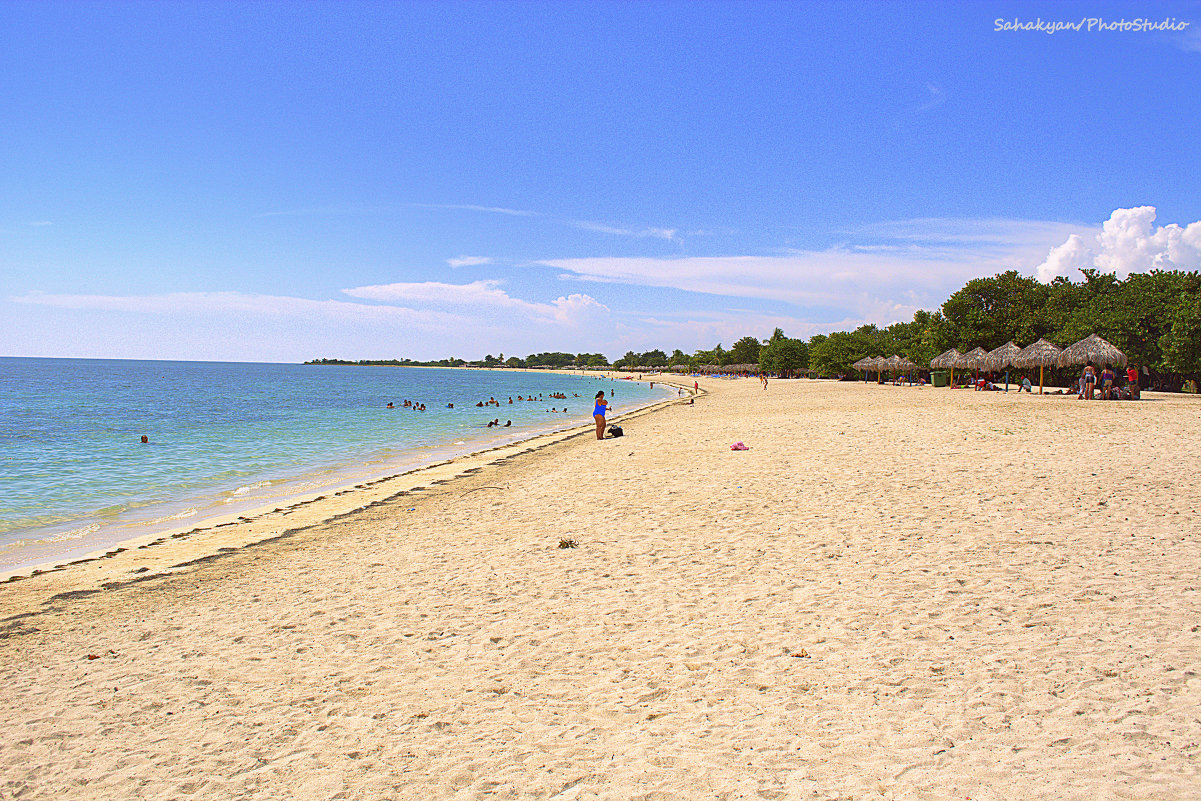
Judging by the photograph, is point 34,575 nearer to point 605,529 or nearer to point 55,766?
point 55,766

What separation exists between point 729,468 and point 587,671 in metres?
8.40

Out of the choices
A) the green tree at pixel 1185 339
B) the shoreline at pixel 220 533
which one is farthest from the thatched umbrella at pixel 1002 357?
the shoreline at pixel 220 533

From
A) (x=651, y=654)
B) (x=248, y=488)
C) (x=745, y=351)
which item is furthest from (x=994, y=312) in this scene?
(x=745, y=351)

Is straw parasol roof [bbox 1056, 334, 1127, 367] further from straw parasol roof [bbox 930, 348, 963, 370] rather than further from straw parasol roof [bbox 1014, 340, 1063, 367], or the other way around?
straw parasol roof [bbox 930, 348, 963, 370]

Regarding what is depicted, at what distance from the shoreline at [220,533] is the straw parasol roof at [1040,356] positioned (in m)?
30.8

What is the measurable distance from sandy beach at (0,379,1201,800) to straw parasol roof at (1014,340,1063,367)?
26954mm

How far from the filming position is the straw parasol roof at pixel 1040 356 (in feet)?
107

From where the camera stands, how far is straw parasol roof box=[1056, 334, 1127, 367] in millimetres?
28938

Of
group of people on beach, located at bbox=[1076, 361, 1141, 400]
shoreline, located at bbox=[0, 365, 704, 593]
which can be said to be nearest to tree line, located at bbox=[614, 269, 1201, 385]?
group of people on beach, located at bbox=[1076, 361, 1141, 400]

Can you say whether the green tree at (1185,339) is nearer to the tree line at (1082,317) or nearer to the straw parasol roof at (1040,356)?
the tree line at (1082,317)

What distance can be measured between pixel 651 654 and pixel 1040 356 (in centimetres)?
3606

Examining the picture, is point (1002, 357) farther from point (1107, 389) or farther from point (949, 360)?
point (1107, 389)

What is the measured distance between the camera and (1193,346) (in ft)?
99.7

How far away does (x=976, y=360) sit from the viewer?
128 ft
